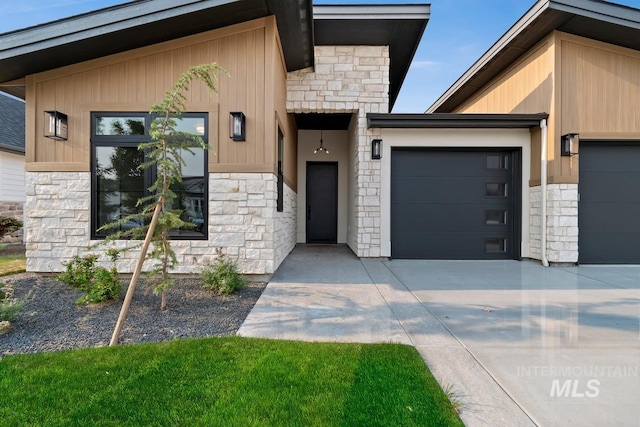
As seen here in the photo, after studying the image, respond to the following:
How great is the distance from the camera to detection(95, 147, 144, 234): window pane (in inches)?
183

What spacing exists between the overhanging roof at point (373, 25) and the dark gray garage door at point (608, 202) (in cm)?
412

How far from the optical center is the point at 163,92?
15.2 feet

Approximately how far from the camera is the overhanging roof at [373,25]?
18.4 feet

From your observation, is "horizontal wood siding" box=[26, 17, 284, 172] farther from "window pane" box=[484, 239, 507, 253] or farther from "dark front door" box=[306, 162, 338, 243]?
"window pane" box=[484, 239, 507, 253]

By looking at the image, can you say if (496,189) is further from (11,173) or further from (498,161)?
(11,173)

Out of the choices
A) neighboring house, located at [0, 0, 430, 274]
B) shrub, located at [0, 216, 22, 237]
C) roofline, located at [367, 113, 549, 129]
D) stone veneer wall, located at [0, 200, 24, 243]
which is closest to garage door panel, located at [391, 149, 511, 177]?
roofline, located at [367, 113, 549, 129]

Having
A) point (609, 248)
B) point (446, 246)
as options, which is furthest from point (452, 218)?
point (609, 248)

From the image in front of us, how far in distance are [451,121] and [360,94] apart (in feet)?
6.53

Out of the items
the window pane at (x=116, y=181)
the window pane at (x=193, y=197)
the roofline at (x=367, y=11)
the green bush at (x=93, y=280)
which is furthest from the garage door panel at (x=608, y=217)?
the window pane at (x=116, y=181)

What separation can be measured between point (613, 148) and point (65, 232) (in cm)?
1000

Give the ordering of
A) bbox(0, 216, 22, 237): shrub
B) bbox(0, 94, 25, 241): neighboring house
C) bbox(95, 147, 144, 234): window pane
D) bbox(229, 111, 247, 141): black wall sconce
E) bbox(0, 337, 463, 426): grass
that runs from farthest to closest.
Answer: bbox(0, 94, 25, 241): neighboring house < bbox(0, 216, 22, 237): shrub < bbox(95, 147, 144, 234): window pane < bbox(229, 111, 247, 141): black wall sconce < bbox(0, 337, 463, 426): grass

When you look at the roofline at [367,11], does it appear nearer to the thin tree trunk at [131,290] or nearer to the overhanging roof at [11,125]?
the thin tree trunk at [131,290]

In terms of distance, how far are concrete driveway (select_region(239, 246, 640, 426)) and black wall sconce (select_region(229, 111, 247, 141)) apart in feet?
7.36

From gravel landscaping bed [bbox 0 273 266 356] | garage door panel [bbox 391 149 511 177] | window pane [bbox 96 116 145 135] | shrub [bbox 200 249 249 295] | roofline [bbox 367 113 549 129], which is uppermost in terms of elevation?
roofline [bbox 367 113 549 129]
